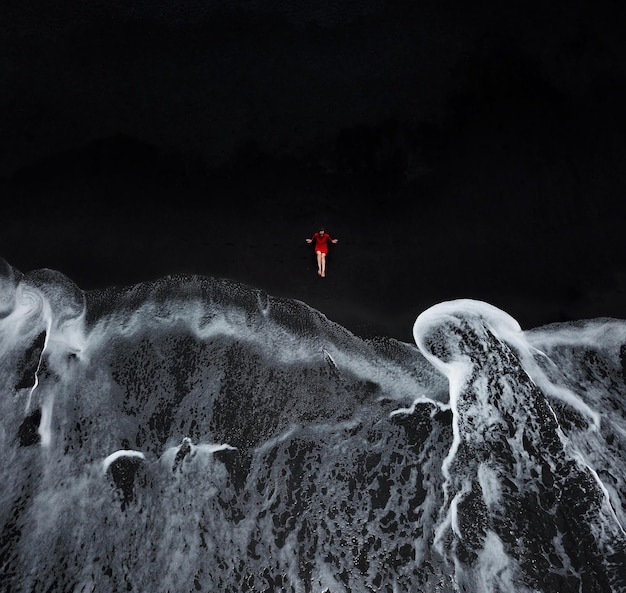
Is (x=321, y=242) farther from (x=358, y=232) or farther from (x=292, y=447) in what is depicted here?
(x=292, y=447)

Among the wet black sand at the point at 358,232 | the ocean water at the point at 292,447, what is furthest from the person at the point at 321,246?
the ocean water at the point at 292,447

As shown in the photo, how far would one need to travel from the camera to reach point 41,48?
569 cm

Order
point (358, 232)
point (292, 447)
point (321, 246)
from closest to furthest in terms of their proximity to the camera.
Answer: point (292, 447), point (321, 246), point (358, 232)

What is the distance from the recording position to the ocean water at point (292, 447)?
4.32m

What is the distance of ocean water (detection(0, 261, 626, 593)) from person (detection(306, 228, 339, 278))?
1.57 ft

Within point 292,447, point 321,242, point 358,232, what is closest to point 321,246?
point 321,242

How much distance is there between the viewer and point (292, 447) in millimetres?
4703

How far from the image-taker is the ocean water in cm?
432

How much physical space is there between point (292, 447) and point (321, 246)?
6.42 ft

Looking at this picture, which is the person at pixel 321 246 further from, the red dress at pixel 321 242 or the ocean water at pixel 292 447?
the ocean water at pixel 292 447

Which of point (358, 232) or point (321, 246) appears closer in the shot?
point (321, 246)

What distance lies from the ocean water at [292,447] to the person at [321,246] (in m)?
0.48

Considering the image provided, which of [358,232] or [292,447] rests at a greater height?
[358,232]

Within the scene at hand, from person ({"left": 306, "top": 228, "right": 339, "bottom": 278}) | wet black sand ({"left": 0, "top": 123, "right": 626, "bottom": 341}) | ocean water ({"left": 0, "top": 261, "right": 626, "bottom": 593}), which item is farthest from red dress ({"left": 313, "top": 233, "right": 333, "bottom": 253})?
ocean water ({"left": 0, "top": 261, "right": 626, "bottom": 593})
